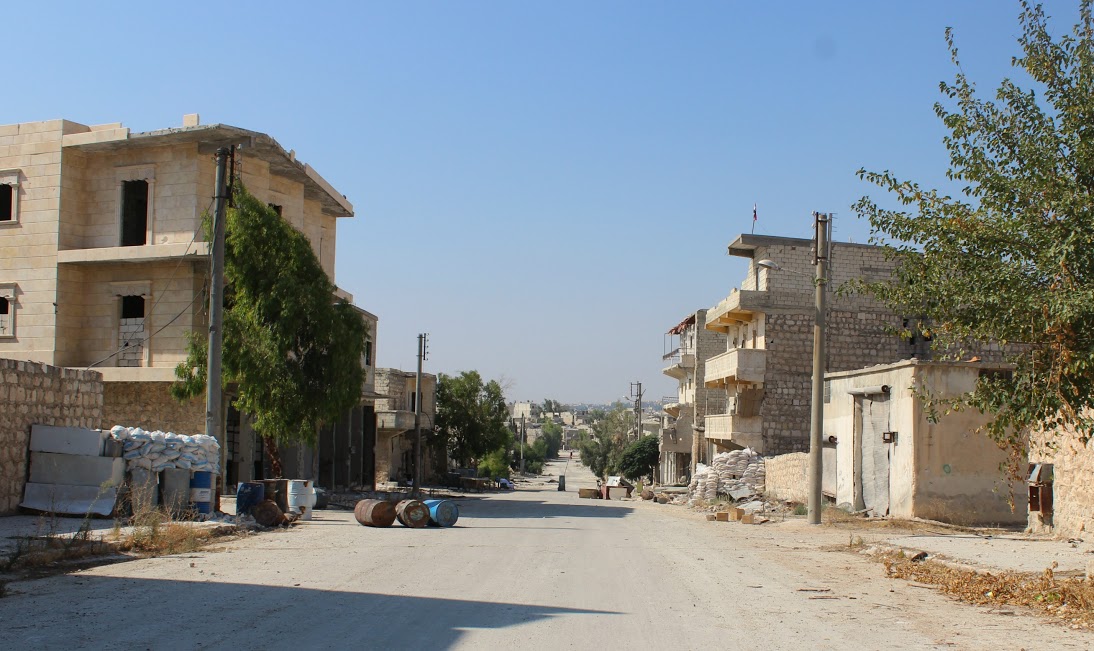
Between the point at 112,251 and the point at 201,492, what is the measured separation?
13.0m

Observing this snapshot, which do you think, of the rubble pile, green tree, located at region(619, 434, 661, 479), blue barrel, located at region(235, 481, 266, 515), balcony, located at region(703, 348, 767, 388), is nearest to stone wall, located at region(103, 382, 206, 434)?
blue barrel, located at region(235, 481, 266, 515)

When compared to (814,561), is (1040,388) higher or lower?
higher

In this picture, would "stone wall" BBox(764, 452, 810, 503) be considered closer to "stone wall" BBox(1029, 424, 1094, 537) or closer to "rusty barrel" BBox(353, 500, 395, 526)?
"stone wall" BBox(1029, 424, 1094, 537)

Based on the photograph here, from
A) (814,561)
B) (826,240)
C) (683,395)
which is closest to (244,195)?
(826,240)

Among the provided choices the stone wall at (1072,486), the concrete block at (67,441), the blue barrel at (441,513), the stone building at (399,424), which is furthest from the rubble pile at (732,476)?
the concrete block at (67,441)

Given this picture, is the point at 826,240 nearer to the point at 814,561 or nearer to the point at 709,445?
the point at 814,561

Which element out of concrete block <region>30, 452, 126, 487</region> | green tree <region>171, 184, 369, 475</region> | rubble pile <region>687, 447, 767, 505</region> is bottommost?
rubble pile <region>687, 447, 767, 505</region>

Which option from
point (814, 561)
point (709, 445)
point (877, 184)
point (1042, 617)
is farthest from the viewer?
point (709, 445)

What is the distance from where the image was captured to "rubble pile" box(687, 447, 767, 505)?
117 feet

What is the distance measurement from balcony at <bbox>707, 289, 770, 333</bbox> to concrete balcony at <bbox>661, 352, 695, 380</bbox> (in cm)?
1488

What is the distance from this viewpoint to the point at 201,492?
763 inches

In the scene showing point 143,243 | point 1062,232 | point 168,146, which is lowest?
point 1062,232

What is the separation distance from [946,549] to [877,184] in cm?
674

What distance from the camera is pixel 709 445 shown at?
50344mm
